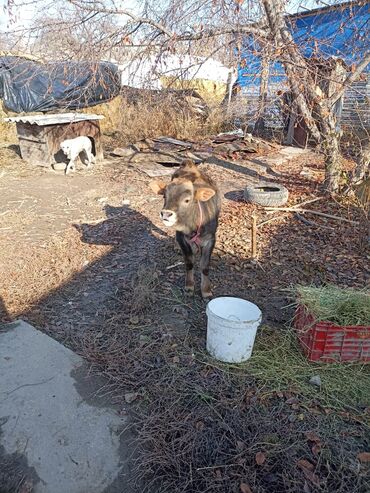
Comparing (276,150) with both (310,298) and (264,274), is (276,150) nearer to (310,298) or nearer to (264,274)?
(264,274)

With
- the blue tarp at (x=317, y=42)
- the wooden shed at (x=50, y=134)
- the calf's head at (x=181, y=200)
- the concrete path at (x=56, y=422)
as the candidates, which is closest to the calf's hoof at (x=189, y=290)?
the calf's head at (x=181, y=200)

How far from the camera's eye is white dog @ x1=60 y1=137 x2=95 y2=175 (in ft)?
29.8

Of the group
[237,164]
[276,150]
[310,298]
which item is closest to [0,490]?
[310,298]

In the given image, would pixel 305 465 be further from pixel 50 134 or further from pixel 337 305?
pixel 50 134

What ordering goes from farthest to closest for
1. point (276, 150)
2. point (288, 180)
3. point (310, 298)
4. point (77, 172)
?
point (276, 150)
point (77, 172)
point (288, 180)
point (310, 298)

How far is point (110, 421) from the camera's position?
2.49 metres

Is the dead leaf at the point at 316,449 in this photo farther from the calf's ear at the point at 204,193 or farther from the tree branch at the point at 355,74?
the tree branch at the point at 355,74

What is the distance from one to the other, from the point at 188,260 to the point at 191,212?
0.66 m

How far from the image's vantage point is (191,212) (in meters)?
3.62

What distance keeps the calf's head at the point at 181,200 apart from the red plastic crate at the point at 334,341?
1411mm

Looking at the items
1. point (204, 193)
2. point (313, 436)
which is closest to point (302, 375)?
point (313, 436)

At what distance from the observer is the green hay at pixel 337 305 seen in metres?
2.94

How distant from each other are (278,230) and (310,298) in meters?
2.77

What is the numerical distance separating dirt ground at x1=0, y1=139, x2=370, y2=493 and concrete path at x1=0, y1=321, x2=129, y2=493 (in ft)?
0.65
